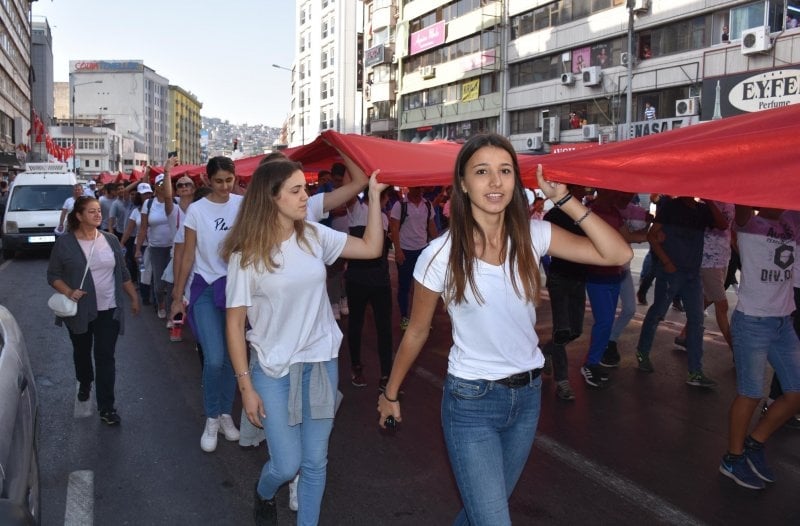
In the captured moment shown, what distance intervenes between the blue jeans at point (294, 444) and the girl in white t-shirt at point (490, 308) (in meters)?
0.80

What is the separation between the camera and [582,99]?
3278cm

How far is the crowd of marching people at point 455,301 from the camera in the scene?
2697mm

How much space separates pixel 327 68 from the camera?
6731cm

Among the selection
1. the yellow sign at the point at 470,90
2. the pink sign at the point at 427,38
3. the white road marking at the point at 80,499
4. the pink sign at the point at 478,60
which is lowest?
the white road marking at the point at 80,499

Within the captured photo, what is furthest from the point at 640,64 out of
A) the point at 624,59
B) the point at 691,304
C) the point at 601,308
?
the point at 601,308

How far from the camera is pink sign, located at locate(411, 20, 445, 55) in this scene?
44.2m

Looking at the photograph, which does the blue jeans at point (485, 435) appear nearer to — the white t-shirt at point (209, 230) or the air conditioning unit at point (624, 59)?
the white t-shirt at point (209, 230)

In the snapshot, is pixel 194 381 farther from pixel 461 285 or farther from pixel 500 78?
pixel 500 78

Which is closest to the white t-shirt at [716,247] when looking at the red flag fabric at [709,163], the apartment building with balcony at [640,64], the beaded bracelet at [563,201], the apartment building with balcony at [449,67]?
the red flag fabric at [709,163]

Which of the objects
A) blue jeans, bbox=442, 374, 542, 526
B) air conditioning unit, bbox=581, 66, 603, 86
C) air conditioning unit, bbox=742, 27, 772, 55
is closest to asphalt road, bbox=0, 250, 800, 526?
blue jeans, bbox=442, 374, 542, 526

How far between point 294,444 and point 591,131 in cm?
3023

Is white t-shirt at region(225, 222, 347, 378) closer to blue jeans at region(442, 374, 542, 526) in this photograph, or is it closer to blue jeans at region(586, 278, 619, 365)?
blue jeans at region(442, 374, 542, 526)

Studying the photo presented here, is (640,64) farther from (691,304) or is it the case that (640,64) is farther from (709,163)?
(709,163)

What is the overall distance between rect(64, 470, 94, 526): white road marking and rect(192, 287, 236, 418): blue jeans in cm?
91
